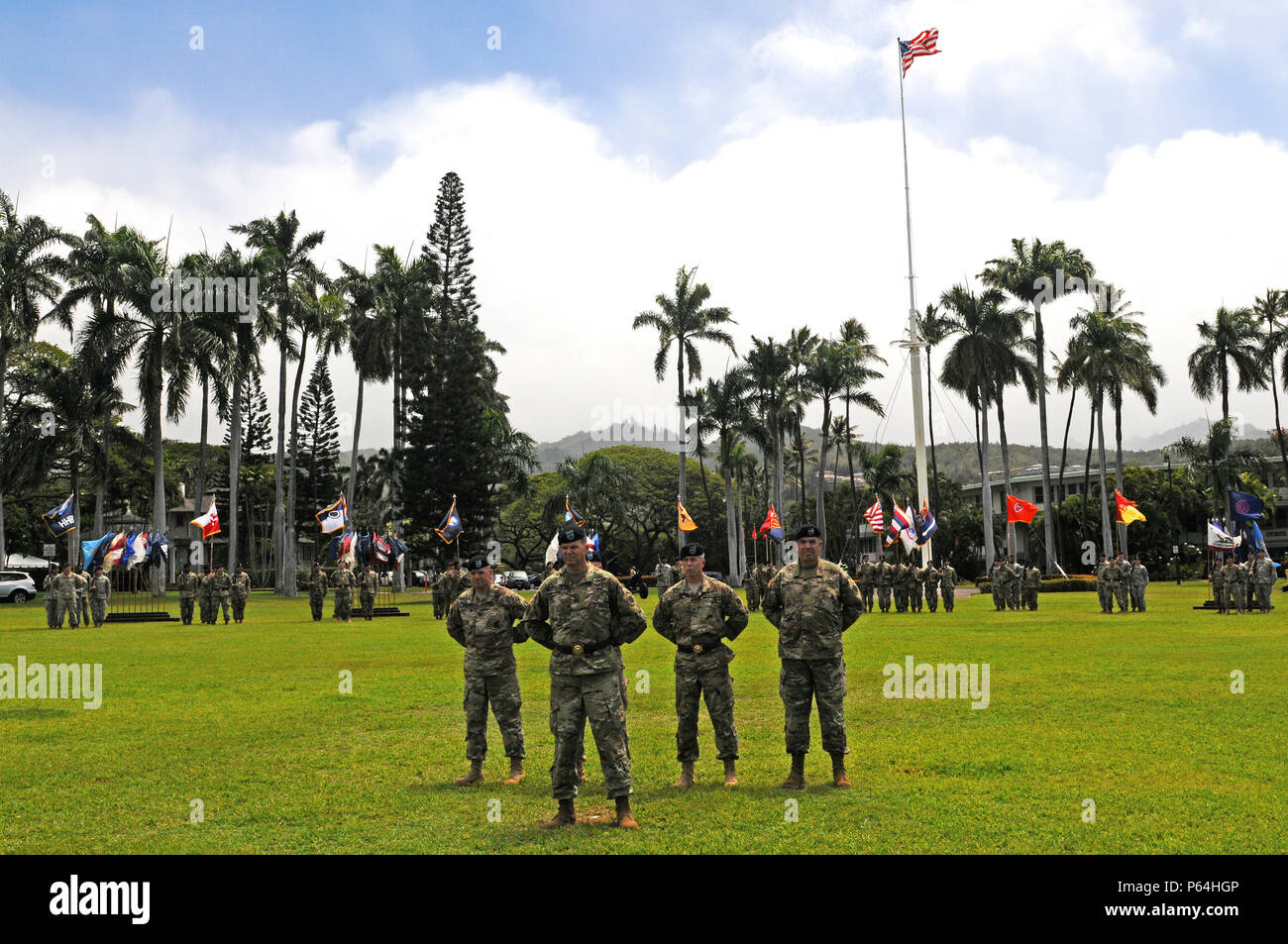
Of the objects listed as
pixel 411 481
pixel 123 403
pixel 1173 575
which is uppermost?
pixel 123 403

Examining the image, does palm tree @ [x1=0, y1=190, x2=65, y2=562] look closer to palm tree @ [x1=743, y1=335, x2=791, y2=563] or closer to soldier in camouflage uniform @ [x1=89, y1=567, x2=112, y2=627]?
soldier in camouflage uniform @ [x1=89, y1=567, x2=112, y2=627]

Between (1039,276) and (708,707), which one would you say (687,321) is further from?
(708,707)

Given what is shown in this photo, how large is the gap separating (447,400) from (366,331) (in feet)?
20.1

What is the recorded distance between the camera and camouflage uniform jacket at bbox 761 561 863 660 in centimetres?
855

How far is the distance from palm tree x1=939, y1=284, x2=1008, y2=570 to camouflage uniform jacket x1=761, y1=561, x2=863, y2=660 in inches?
2094

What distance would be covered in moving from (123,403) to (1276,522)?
305 feet

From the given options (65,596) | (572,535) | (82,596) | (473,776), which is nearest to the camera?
(572,535)

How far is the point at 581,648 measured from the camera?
300 inches

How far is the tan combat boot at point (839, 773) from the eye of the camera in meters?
8.46

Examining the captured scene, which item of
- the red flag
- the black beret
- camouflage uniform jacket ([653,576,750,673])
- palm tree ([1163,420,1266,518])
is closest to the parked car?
the red flag

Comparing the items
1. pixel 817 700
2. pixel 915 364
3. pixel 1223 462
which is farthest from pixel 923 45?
pixel 1223 462
